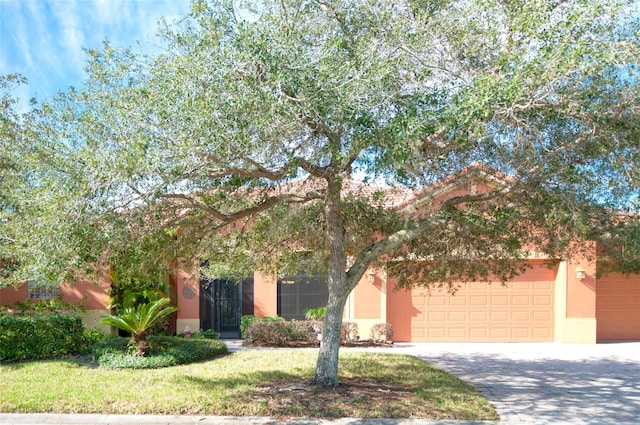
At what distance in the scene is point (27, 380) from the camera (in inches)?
392

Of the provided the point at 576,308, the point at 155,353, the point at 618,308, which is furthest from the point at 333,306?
the point at 618,308

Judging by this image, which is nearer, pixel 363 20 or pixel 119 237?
pixel 119 237

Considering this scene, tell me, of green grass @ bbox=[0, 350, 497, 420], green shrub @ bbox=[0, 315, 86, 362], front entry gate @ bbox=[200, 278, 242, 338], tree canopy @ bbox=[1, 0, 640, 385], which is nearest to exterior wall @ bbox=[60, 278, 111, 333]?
green shrub @ bbox=[0, 315, 86, 362]

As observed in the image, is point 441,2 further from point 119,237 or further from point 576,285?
point 576,285

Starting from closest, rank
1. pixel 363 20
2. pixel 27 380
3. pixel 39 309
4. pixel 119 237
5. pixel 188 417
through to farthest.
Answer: pixel 119 237, pixel 188 417, pixel 363 20, pixel 27 380, pixel 39 309

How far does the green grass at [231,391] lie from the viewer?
8023mm

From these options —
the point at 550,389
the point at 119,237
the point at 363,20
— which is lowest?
the point at 550,389

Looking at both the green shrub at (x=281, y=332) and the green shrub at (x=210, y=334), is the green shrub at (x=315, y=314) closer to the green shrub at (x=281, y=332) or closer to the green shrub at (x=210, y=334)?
the green shrub at (x=281, y=332)

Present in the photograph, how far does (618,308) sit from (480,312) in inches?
172

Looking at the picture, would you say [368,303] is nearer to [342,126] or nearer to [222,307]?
[222,307]

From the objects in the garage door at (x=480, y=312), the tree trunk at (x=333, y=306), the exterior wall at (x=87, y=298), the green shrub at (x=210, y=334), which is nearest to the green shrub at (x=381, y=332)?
the garage door at (x=480, y=312)

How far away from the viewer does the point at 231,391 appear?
8.99 metres

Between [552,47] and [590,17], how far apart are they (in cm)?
66

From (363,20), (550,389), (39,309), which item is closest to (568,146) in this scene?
(363,20)
